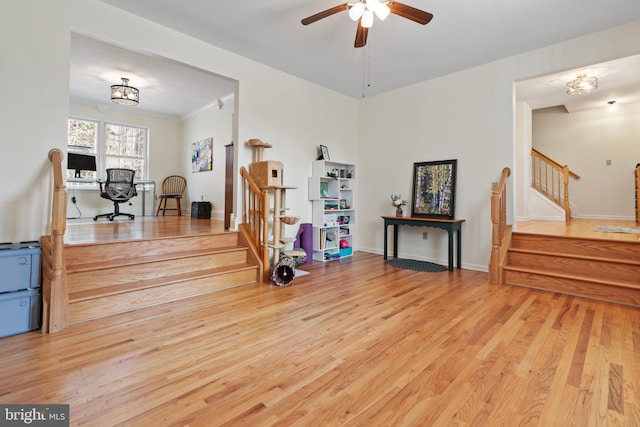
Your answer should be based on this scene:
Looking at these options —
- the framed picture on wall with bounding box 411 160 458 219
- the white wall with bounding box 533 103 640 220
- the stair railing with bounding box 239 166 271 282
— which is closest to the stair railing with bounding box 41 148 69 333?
the stair railing with bounding box 239 166 271 282

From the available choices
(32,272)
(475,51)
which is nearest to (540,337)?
(475,51)

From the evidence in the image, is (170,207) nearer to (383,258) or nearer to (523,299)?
(383,258)

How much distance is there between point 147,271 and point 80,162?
4.05 metres

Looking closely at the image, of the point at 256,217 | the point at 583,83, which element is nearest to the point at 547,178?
the point at 583,83

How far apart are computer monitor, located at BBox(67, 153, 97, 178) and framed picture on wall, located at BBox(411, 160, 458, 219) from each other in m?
5.83

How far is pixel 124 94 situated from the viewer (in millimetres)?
4707

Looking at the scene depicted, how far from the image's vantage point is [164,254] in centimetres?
317

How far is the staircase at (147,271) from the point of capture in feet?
8.10

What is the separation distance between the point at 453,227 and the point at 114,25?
4.52 meters

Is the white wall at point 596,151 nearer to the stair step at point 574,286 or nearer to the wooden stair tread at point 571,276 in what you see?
the wooden stair tread at point 571,276

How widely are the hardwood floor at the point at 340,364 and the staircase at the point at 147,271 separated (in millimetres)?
151

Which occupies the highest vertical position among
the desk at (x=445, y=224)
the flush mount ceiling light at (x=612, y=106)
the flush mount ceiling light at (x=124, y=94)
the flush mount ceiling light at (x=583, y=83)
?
the flush mount ceiling light at (x=612, y=106)

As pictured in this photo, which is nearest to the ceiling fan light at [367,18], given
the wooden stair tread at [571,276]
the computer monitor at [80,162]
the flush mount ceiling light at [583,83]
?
the wooden stair tread at [571,276]

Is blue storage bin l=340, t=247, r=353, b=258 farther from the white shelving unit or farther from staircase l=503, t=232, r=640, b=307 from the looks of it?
staircase l=503, t=232, r=640, b=307
